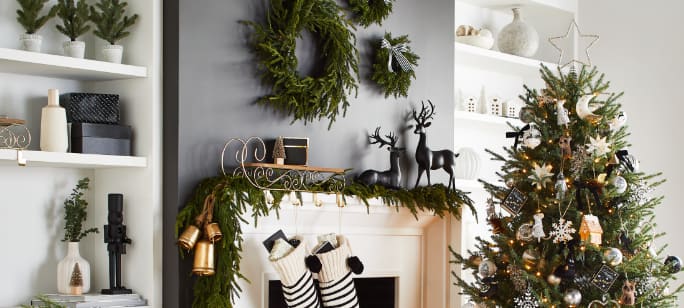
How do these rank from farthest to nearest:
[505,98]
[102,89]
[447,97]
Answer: [505,98] → [447,97] → [102,89]

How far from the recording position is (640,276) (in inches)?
120

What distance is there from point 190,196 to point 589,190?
141 cm

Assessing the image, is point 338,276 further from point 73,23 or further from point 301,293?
point 73,23

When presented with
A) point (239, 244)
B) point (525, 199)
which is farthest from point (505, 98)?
point (239, 244)

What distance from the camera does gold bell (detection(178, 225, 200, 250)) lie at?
287 cm

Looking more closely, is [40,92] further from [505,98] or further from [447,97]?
[505,98]

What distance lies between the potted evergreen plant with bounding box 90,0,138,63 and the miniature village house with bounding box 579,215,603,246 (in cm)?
172

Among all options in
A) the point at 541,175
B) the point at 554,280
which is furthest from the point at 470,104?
the point at 554,280

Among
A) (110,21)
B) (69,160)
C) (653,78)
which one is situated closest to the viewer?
(69,160)

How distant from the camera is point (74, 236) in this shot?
3.03 meters

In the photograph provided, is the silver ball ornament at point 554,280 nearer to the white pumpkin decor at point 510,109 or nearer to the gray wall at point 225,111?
the gray wall at point 225,111

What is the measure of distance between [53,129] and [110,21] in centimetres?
44

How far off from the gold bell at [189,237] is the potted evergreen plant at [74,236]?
38 cm

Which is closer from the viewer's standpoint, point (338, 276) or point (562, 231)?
point (562, 231)
